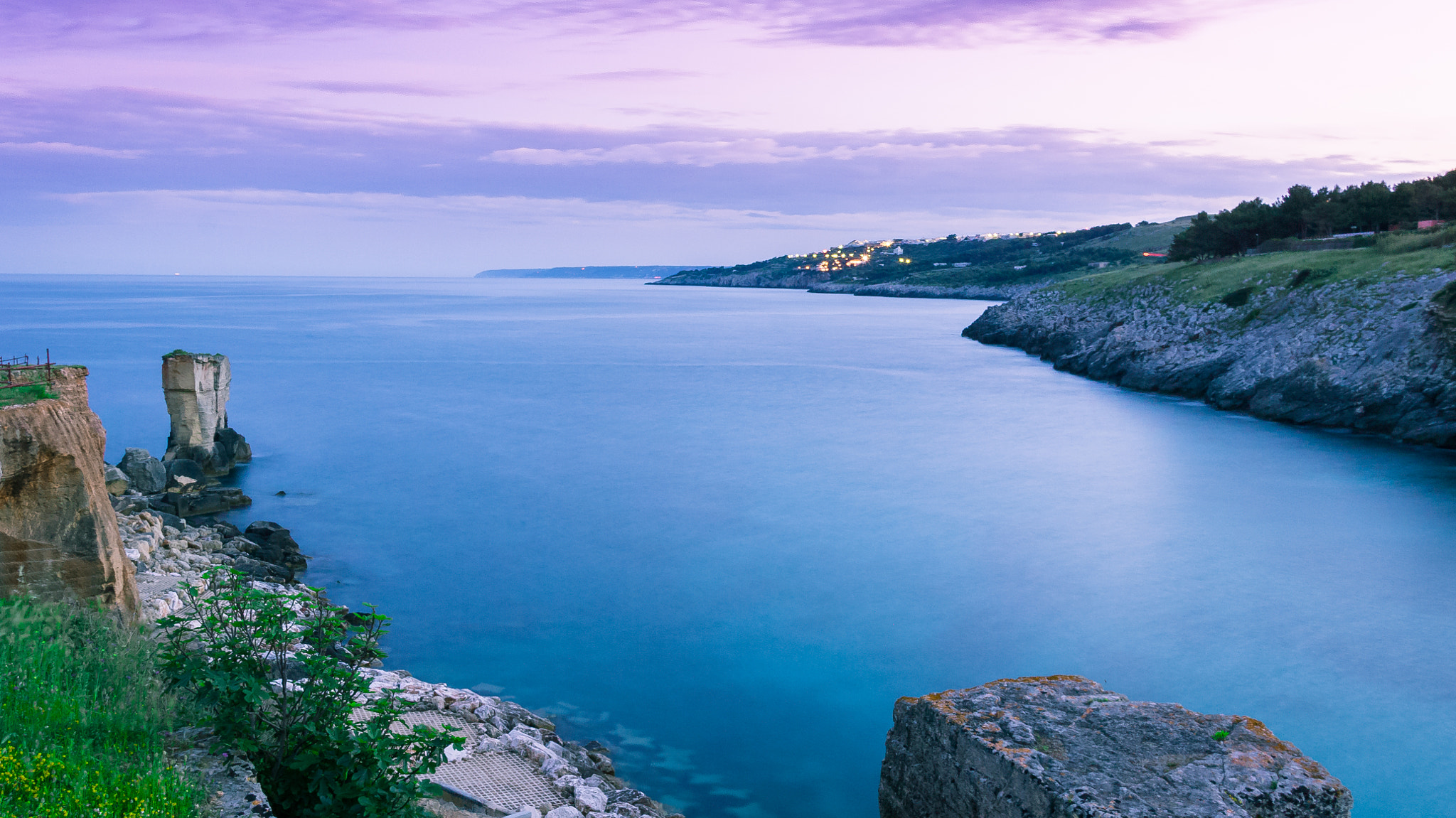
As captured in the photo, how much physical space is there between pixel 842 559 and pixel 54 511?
1467 centimetres

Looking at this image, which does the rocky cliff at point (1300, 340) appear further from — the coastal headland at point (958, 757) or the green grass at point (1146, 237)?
the green grass at point (1146, 237)

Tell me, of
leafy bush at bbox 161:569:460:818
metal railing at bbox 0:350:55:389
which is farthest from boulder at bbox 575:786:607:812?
metal railing at bbox 0:350:55:389

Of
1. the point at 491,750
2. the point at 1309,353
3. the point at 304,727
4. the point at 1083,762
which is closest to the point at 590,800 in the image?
the point at 491,750

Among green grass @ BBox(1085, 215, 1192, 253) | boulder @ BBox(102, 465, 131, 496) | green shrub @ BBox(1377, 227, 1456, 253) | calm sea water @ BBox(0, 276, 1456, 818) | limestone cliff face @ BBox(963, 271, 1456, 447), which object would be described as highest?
green grass @ BBox(1085, 215, 1192, 253)

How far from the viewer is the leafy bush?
663cm

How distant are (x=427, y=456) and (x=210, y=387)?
7407 mm

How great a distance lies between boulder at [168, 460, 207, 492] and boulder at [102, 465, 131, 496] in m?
2.25

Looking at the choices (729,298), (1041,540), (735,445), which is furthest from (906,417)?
(729,298)

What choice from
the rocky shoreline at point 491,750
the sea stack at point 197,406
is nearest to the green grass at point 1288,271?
the rocky shoreline at point 491,750

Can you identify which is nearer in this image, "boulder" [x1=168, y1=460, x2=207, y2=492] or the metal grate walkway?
the metal grate walkway

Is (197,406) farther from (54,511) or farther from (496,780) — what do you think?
(496,780)

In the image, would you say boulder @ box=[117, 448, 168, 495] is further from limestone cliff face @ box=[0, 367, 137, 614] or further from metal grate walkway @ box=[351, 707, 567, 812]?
metal grate walkway @ box=[351, 707, 567, 812]

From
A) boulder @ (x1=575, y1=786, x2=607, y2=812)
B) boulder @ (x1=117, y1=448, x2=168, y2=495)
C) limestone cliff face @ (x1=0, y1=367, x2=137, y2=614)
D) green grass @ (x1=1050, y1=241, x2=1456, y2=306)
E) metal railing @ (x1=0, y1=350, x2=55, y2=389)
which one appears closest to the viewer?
boulder @ (x1=575, y1=786, x2=607, y2=812)

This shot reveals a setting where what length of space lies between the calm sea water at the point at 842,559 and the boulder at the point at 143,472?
8.71ft
